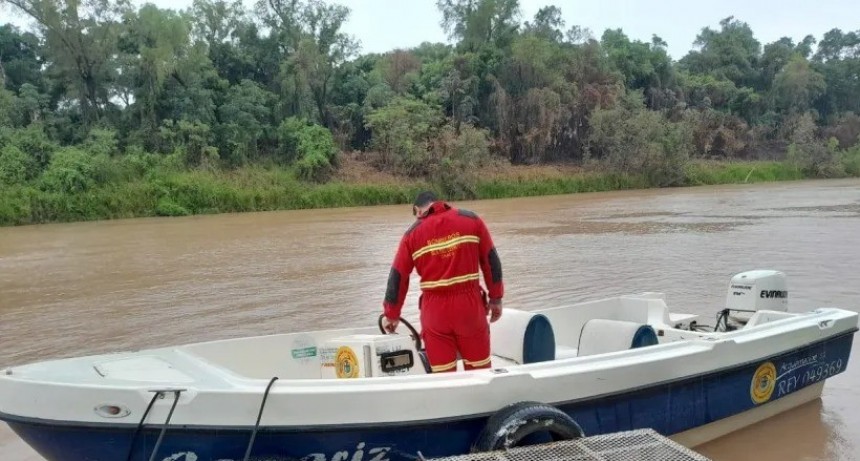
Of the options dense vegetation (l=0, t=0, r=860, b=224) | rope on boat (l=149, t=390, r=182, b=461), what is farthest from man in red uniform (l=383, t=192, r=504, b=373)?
dense vegetation (l=0, t=0, r=860, b=224)

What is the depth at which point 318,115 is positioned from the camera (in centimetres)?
3912

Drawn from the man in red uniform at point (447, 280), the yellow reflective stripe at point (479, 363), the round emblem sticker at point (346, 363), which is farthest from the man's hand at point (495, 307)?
the round emblem sticker at point (346, 363)

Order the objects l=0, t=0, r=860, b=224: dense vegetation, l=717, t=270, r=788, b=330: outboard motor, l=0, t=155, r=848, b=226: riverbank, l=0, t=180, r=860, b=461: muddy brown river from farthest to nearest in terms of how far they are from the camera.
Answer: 1. l=0, t=0, r=860, b=224: dense vegetation
2. l=0, t=155, r=848, b=226: riverbank
3. l=0, t=180, r=860, b=461: muddy brown river
4. l=717, t=270, r=788, b=330: outboard motor

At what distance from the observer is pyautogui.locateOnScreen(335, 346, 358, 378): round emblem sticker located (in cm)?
388

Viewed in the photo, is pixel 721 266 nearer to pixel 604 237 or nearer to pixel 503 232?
pixel 604 237

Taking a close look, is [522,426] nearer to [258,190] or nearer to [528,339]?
[528,339]

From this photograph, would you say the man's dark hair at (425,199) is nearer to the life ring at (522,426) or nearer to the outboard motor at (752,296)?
the life ring at (522,426)

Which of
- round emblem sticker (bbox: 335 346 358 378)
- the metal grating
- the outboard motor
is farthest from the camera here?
the outboard motor

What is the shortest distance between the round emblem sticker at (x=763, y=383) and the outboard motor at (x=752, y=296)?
922mm

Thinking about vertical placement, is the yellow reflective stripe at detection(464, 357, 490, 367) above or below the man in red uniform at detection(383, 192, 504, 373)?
below

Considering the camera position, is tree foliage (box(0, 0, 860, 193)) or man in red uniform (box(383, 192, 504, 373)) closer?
man in red uniform (box(383, 192, 504, 373))

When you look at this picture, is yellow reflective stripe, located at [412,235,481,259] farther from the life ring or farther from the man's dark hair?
the life ring

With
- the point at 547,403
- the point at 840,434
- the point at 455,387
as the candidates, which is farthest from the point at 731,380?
the point at 455,387

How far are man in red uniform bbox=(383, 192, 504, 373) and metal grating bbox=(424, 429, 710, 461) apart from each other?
0.77 metres
